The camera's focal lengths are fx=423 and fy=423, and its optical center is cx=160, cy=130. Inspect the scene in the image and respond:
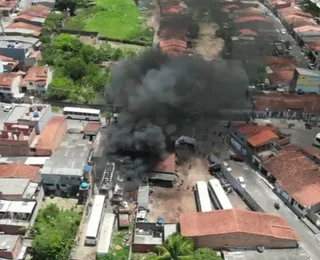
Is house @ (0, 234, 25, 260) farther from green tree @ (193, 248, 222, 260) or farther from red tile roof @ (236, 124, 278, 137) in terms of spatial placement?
red tile roof @ (236, 124, 278, 137)

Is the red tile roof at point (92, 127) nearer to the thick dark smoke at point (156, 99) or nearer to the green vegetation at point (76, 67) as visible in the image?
the thick dark smoke at point (156, 99)

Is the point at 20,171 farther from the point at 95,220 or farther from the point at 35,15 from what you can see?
the point at 35,15

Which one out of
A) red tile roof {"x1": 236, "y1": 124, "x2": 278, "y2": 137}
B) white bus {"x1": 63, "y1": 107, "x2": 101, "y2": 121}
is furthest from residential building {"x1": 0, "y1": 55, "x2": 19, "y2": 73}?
red tile roof {"x1": 236, "y1": 124, "x2": 278, "y2": 137}

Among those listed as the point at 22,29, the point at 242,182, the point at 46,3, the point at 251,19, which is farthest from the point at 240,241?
the point at 46,3

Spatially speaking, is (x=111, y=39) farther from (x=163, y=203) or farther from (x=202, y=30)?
(x=163, y=203)

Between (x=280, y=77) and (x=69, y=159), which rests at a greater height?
(x=280, y=77)

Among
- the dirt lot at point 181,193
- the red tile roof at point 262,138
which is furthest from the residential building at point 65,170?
the red tile roof at point 262,138

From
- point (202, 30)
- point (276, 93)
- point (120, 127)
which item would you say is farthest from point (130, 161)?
point (202, 30)
